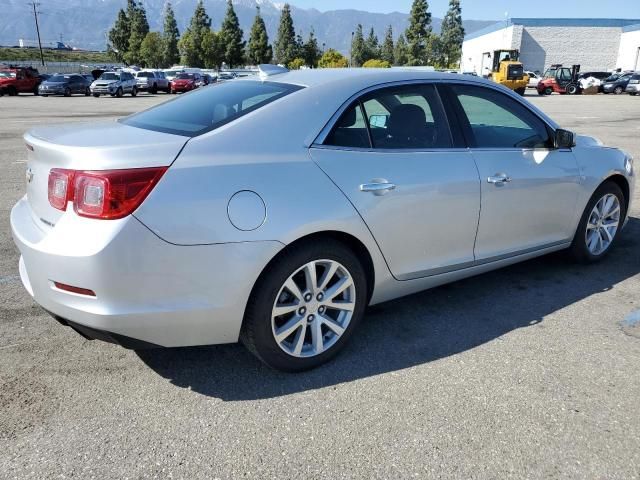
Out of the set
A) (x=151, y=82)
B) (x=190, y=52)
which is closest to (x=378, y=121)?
(x=151, y=82)

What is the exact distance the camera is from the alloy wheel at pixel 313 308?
291 centimetres

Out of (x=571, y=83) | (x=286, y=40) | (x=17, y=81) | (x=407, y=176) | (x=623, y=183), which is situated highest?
(x=286, y=40)

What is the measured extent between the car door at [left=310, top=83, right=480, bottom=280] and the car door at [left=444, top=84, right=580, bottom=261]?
0.17 m

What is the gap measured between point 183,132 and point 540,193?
2586 millimetres

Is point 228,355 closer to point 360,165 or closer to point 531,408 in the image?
point 360,165

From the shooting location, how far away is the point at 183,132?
9.39 ft

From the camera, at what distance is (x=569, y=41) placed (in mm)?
63500

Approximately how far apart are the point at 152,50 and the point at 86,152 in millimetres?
A: 83242

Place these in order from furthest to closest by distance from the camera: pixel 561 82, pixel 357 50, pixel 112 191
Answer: pixel 357 50 < pixel 561 82 < pixel 112 191

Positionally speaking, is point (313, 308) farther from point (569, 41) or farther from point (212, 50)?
point (212, 50)

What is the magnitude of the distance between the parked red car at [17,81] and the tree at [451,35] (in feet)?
224

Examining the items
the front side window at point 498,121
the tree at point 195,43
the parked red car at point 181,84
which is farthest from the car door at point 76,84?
the tree at point 195,43

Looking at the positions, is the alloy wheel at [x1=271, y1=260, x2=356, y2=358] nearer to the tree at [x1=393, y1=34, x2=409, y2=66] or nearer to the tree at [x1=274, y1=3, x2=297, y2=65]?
the tree at [x1=274, y1=3, x2=297, y2=65]

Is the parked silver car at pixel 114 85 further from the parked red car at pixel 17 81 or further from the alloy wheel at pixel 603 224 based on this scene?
the alloy wheel at pixel 603 224
